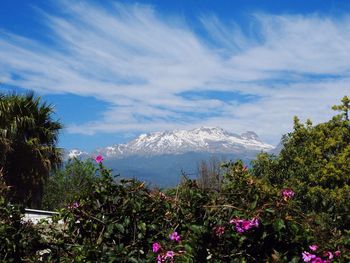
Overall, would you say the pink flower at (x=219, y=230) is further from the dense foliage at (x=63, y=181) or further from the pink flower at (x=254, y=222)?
the dense foliage at (x=63, y=181)

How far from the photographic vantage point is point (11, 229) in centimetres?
344

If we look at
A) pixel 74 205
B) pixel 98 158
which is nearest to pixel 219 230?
pixel 74 205

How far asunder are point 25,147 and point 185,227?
15.7 meters

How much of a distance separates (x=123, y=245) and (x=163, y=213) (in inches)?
15.9

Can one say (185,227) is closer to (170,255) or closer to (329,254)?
(170,255)

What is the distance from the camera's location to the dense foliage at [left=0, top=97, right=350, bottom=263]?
2969 millimetres

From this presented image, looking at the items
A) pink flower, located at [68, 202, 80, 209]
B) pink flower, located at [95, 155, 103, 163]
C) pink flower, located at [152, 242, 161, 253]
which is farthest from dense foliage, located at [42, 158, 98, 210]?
pink flower, located at [152, 242, 161, 253]

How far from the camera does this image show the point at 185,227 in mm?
3176

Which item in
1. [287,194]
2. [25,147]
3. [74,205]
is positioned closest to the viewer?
[287,194]

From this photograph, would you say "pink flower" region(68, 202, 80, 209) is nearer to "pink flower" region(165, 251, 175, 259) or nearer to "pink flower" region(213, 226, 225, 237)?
"pink flower" region(165, 251, 175, 259)

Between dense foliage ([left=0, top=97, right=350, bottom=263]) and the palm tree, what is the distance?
1461cm

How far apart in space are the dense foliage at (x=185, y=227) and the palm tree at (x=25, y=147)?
47.9 feet

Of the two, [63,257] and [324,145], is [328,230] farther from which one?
[324,145]

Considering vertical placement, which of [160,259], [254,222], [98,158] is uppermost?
[98,158]
